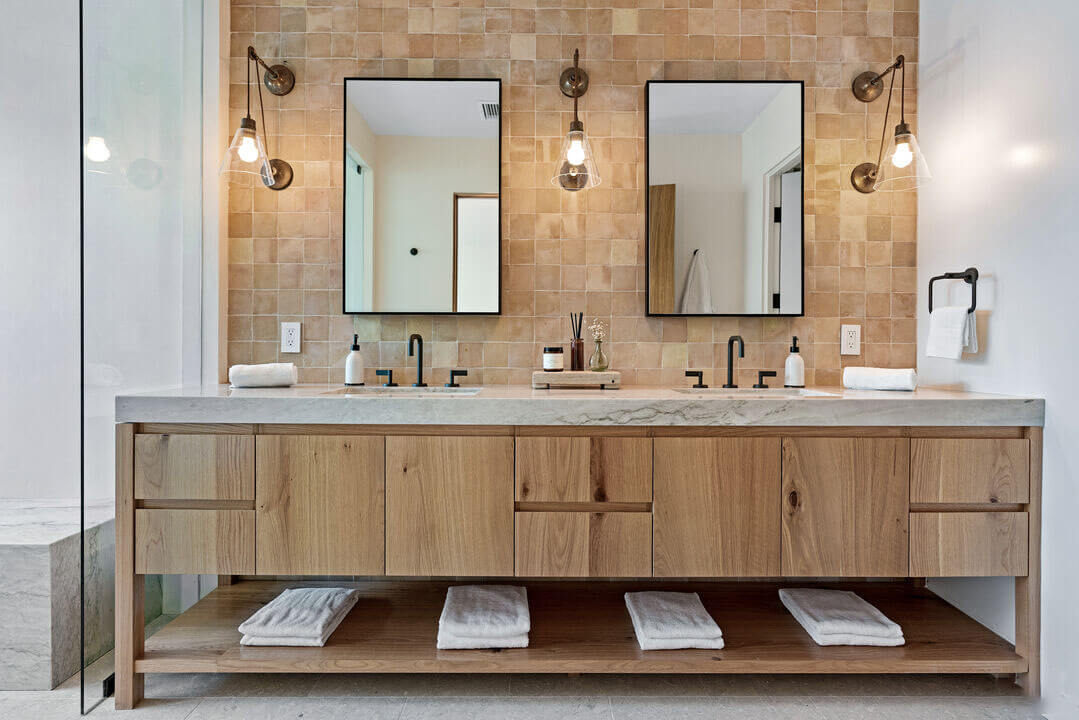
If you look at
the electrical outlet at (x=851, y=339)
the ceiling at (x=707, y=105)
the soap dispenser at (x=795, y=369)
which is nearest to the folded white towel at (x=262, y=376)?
the ceiling at (x=707, y=105)

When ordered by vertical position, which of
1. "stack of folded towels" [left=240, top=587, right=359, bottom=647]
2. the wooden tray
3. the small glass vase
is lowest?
"stack of folded towels" [left=240, top=587, right=359, bottom=647]

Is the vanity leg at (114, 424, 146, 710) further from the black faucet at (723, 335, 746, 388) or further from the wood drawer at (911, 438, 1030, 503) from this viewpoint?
the wood drawer at (911, 438, 1030, 503)

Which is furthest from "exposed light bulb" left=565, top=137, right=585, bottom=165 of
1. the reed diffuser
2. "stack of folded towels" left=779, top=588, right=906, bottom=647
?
"stack of folded towels" left=779, top=588, right=906, bottom=647

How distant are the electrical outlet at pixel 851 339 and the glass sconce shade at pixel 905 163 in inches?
20.0

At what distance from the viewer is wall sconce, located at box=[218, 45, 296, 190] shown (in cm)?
207

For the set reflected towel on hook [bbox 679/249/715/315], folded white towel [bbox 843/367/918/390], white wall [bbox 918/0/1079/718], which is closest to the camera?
Answer: white wall [bbox 918/0/1079/718]

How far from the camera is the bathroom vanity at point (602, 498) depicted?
1662mm

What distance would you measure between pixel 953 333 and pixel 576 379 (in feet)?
3.88

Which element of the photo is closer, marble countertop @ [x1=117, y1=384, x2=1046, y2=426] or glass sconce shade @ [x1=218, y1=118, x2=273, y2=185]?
marble countertop @ [x1=117, y1=384, x2=1046, y2=426]

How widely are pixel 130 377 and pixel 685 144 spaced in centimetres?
198

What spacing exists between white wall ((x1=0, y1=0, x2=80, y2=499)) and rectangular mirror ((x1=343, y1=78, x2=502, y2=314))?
943 millimetres

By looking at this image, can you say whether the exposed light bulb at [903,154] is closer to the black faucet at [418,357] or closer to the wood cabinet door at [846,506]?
the wood cabinet door at [846,506]

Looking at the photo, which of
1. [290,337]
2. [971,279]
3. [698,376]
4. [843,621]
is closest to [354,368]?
[290,337]

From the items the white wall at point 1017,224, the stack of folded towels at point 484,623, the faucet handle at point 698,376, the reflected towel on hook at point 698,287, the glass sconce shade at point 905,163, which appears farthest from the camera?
the reflected towel on hook at point 698,287
